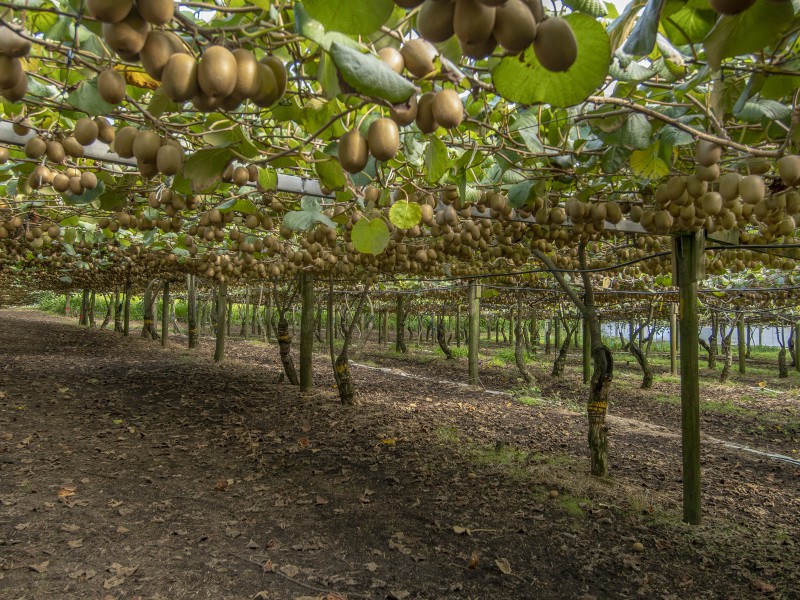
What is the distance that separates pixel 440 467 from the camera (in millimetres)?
5555

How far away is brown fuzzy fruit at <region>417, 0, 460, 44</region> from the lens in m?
0.86

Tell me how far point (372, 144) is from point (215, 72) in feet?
1.23

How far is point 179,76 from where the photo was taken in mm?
1089

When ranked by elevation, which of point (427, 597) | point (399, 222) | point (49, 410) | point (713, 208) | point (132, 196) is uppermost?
point (132, 196)

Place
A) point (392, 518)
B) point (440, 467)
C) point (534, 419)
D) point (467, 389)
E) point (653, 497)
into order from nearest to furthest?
1. point (392, 518)
2. point (653, 497)
3. point (440, 467)
4. point (534, 419)
5. point (467, 389)

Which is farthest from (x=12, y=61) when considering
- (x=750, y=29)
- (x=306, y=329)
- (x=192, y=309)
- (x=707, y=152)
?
(x=192, y=309)

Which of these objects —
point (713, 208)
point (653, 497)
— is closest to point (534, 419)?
point (653, 497)

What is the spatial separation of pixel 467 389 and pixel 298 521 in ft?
25.6

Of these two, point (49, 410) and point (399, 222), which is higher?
point (399, 222)

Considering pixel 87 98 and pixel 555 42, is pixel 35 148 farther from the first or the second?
pixel 555 42

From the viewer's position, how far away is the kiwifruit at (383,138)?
1245 mm

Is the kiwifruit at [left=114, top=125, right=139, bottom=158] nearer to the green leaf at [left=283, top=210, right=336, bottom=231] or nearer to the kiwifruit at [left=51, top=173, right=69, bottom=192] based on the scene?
the green leaf at [left=283, top=210, right=336, bottom=231]

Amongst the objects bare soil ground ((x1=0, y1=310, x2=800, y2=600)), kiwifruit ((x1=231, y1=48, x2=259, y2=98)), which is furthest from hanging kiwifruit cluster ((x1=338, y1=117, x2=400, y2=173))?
bare soil ground ((x1=0, y1=310, x2=800, y2=600))

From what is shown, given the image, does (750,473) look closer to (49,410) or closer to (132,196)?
(132,196)
